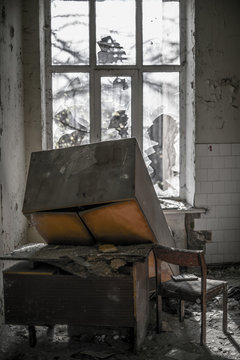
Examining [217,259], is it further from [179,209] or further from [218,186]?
[218,186]

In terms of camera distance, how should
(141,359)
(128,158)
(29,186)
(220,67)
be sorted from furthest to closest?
1. (220,67)
2. (29,186)
3. (128,158)
4. (141,359)

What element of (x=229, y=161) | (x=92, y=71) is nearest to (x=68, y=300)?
(x=229, y=161)

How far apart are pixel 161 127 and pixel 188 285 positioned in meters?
2.67

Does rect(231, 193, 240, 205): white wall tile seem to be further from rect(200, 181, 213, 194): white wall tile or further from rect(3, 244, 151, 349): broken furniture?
rect(3, 244, 151, 349): broken furniture

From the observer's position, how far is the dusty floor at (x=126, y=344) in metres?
3.12

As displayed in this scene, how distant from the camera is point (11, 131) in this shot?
4.37m

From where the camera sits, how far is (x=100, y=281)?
10.1 feet

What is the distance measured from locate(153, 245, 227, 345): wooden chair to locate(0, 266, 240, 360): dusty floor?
0.11 metres

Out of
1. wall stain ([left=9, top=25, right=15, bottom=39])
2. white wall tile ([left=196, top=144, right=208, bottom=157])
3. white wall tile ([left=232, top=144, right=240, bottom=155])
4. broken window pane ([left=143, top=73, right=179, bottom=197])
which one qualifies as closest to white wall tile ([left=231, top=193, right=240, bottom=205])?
white wall tile ([left=232, top=144, right=240, bottom=155])

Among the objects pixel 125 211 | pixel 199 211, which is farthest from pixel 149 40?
pixel 125 211

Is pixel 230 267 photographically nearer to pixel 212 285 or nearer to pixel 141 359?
pixel 212 285

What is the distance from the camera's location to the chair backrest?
3.14 metres

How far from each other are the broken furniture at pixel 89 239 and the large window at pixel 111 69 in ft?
6.75

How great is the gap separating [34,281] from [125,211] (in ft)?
2.79
